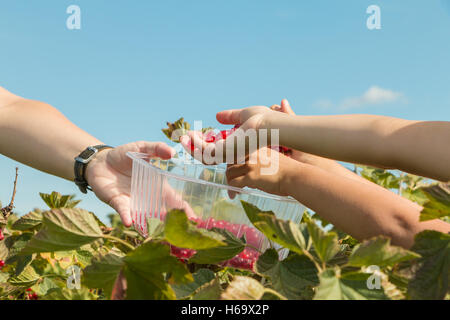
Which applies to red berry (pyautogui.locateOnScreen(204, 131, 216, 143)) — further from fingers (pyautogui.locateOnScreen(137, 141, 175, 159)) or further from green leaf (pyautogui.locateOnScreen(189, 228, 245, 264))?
green leaf (pyautogui.locateOnScreen(189, 228, 245, 264))

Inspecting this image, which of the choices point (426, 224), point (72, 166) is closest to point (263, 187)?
point (426, 224)

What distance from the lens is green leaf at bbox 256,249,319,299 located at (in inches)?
21.6

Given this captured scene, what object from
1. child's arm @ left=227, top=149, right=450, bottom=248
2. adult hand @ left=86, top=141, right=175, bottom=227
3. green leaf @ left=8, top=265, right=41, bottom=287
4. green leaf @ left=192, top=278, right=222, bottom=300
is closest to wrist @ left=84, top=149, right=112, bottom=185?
adult hand @ left=86, top=141, right=175, bottom=227

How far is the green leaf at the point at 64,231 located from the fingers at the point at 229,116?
92 cm

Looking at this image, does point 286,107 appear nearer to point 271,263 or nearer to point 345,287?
point 271,263

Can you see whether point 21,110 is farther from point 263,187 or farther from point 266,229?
point 266,229

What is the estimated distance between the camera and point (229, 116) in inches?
58.3

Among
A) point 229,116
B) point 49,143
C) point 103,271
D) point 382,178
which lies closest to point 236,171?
point 229,116

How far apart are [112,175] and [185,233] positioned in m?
1.16

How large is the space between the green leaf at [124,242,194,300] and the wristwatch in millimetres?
1243

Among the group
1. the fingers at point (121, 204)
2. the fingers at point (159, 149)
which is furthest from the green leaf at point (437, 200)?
the fingers at point (121, 204)

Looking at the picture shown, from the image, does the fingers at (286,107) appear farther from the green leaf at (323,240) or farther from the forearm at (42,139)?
the green leaf at (323,240)

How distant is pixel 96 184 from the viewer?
5.28ft
